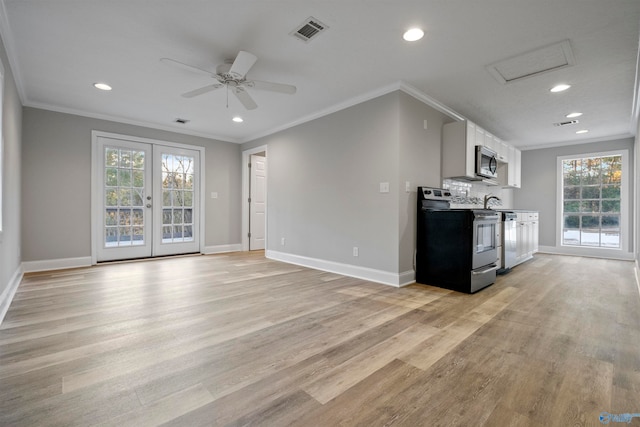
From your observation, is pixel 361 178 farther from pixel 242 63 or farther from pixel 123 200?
pixel 123 200

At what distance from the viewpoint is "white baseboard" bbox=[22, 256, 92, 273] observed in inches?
163

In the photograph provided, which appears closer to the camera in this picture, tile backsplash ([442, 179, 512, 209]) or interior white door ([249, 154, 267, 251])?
tile backsplash ([442, 179, 512, 209])

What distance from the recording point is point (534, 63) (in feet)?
9.63

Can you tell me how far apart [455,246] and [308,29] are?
8.76 ft

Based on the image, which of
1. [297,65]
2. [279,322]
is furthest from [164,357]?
[297,65]

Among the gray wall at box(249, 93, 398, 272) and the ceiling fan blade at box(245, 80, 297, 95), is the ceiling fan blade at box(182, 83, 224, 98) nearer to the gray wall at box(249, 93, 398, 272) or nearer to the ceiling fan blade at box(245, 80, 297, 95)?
the ceiling fan blade at box(245, 80, 297, 95)

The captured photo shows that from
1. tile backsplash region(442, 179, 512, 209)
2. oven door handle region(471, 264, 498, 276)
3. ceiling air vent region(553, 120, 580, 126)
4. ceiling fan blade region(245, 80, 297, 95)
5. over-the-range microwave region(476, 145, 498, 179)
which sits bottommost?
oven door handle region(471, 264, 498, 276)

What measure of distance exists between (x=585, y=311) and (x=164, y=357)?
3434 mm

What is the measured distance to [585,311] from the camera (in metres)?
2.65

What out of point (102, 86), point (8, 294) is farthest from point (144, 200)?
point (8, 294)

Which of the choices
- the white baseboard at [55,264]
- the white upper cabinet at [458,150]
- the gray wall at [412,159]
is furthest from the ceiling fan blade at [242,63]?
the white baseboard at [55,264]

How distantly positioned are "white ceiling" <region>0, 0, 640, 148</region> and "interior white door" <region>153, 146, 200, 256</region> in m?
1.26

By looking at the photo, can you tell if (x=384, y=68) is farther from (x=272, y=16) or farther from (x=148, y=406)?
(x=148, y=406)

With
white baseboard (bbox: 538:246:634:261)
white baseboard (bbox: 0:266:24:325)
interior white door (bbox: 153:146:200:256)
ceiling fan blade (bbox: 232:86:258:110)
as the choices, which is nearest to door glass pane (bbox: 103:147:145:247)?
interior white door (bbox: 153:146:200:256)
